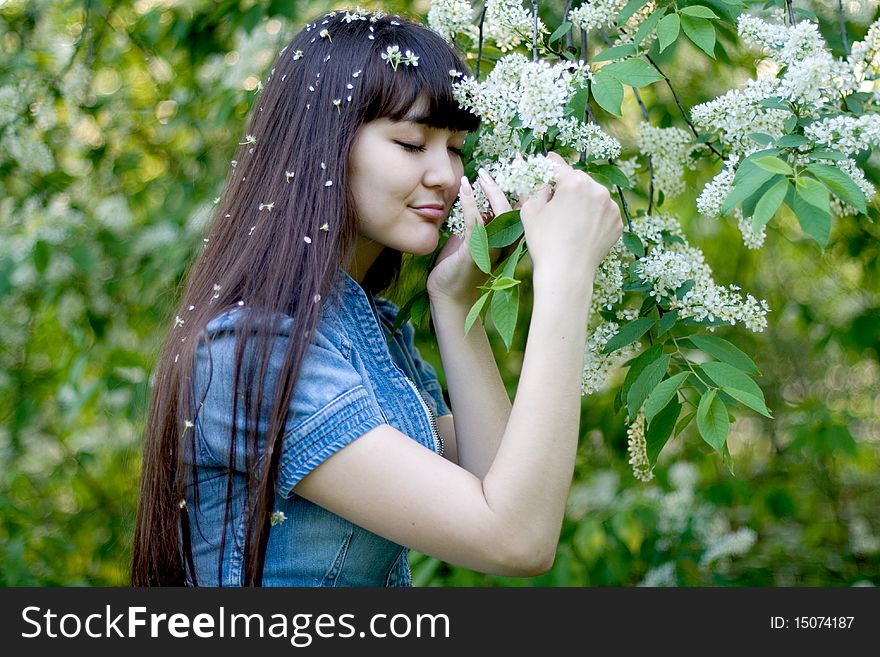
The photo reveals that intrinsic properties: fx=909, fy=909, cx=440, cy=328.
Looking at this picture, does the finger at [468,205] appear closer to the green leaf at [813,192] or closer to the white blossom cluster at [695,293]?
the white blossom cluster at [695,293]

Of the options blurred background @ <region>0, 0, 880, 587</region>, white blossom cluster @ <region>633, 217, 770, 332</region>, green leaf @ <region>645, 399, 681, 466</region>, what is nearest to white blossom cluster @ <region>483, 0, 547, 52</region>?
white blossom cluster @ <region>633, 217, 770, 332</region>

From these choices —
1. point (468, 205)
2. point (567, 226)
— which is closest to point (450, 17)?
point (468, 205)

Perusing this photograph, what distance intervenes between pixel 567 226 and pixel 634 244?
195 millimetres

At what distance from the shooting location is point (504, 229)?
52.5 inches

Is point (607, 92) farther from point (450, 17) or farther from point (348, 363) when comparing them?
point (348, 363)

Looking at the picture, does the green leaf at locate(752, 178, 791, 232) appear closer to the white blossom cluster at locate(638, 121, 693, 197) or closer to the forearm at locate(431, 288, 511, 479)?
the white blossom cluster at locate(638, 121, 693, 197)

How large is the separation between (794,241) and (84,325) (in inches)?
92.7

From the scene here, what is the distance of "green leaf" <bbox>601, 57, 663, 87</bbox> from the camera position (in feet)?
4.14

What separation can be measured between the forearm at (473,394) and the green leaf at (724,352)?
0.37 m

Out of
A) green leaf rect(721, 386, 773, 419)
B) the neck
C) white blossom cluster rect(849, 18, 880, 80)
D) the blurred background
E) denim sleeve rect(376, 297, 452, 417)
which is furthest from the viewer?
the blurred background

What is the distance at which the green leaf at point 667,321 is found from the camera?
4.39 feet

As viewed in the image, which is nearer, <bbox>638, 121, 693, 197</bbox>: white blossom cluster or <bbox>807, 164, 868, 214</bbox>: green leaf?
<bbox>807, 164, 868, 214</bbox>: green leaf

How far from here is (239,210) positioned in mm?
1462

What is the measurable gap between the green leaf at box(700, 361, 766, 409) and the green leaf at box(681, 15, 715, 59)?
1.45 ft
